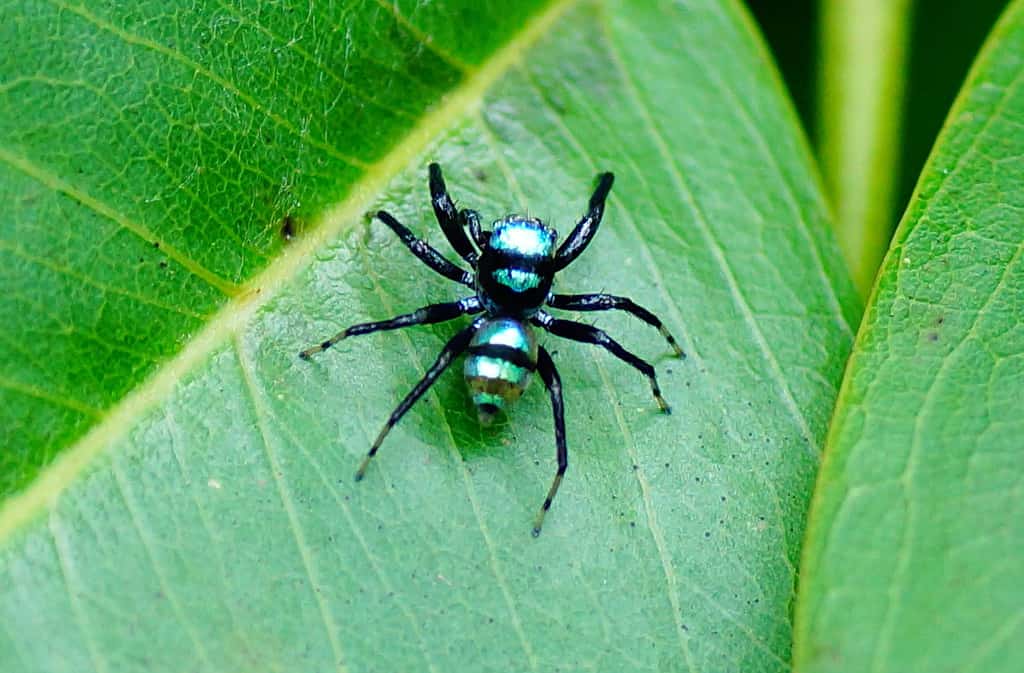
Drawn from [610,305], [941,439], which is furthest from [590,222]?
[941,439]

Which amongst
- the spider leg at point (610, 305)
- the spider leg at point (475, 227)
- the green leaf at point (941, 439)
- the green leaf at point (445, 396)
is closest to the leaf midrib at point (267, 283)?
the green leaf at point (445, 396)

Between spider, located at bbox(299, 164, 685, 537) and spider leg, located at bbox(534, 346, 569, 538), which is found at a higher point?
spider, located at bbox(299, 164, 685, 537)

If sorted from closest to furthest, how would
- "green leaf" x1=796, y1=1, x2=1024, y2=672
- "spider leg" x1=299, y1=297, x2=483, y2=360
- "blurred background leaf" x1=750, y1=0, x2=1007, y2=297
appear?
"green leaf" x1=796, y1=1, x2=1024, y2=672 < "spider leg" x1=299, y1=297, x2=483, y2=360 < "blurred background leaf" x1=750, y1=0, x2=1007, y2=297

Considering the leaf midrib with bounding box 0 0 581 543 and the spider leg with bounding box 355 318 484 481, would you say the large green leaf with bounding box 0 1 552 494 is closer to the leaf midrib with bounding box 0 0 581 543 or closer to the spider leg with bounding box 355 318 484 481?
the leaf midrib with bounding box 0 0 581 543

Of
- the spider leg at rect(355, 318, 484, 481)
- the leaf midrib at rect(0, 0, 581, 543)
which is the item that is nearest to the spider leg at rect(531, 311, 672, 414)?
the spider leg at rect(355, 318, 484, 481)

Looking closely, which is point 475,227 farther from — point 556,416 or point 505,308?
point 556,416

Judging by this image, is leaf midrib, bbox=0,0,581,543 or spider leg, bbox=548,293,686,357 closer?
leaf midrib, bbox=0,0,581,543
